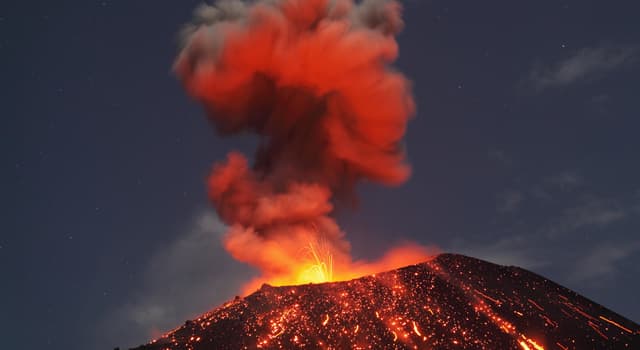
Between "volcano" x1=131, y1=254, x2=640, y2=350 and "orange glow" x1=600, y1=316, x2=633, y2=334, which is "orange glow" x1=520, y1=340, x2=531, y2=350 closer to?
"volcano" x1=131, y1=254, x2=640, y2=350

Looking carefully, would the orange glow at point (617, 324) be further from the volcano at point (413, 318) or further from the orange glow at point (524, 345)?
the orange glow at point (524, 345)

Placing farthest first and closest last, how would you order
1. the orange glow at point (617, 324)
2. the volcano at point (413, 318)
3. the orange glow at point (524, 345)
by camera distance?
1. the orange glow at point (617, 324)
2. the volcano at point (413, 318)
3. the orange glow at point (524, 345)

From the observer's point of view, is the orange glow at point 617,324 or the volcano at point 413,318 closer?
the volcano at point 413,318

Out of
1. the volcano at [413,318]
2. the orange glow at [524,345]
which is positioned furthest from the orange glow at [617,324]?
the orange glow at [524,345]

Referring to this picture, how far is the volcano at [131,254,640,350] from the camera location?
104 ft

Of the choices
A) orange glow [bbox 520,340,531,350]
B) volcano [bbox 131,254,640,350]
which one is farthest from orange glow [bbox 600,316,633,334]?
orange glow [bbox 520,340,531,350]

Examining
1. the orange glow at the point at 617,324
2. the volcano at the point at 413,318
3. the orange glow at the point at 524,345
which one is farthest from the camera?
the orange glow at the point at 617,324

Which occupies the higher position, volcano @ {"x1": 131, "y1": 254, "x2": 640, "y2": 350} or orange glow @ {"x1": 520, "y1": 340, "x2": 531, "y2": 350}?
volcano @ {"x1": 131, "y1": 254, "x2": 640, "y2": 350}

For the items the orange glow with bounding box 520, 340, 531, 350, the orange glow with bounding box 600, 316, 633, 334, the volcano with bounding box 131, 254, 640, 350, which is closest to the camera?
the orange glow with bounding box 520, 340, 531, 350

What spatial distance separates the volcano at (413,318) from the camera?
31.6 metres

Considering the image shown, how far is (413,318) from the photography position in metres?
33.5

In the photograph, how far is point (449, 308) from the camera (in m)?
34.9

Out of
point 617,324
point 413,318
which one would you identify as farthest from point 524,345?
point 617,324

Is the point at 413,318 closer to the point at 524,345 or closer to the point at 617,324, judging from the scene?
the point at 524,345
